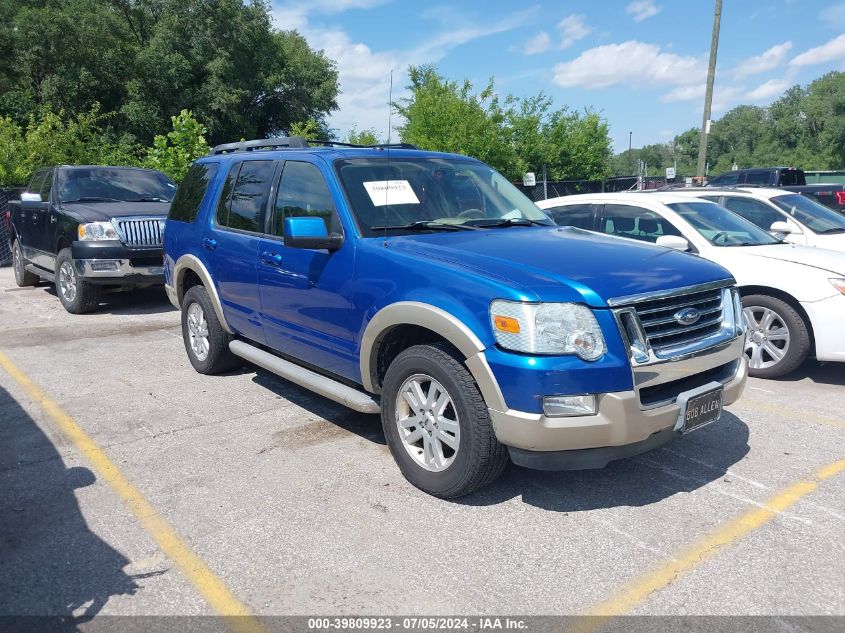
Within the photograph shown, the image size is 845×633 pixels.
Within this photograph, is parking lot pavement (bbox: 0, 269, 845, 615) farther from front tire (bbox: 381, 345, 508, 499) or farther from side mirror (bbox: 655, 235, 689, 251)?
side mirror (bbox: 655, 235, 689, 251)

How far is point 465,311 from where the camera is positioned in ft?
11.0

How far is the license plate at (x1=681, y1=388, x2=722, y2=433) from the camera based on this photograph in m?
3.45

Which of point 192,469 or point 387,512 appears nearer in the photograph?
point 387,512

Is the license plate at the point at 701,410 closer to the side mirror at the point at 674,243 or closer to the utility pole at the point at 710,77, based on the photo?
the side mirror at the point at 674,243

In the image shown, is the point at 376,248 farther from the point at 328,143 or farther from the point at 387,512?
the point at 328,143

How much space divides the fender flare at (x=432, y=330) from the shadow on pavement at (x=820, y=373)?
408cm

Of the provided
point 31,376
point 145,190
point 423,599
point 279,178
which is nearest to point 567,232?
point 279,178

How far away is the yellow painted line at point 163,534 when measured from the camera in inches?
109

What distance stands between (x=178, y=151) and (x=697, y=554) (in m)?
13.3

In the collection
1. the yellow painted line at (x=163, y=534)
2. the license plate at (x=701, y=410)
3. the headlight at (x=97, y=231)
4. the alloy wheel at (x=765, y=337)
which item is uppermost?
the headlight at (x=97, y=231)

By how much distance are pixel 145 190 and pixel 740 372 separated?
862cm

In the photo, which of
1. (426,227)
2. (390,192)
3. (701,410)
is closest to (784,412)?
(701,410)

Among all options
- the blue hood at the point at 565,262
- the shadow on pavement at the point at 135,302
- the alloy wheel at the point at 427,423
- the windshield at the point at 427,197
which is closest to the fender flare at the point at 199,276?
the windshield at the point at 427,197

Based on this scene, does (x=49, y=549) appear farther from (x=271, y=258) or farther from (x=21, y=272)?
(x=21, y=272)
